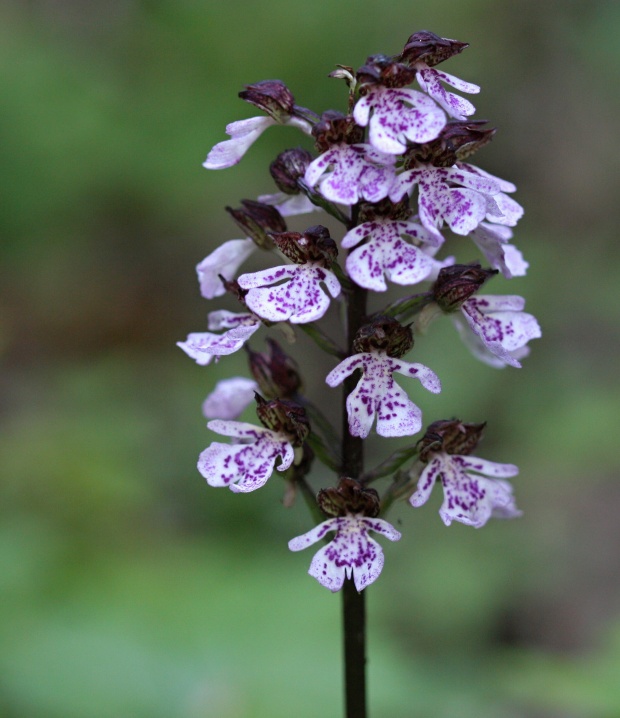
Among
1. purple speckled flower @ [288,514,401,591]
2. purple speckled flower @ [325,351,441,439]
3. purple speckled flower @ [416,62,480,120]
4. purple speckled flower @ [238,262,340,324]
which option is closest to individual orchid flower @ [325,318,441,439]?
purple speckled flower @ [325,351,441,439]

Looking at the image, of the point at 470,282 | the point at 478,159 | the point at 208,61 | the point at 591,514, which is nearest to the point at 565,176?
the point at 478,159

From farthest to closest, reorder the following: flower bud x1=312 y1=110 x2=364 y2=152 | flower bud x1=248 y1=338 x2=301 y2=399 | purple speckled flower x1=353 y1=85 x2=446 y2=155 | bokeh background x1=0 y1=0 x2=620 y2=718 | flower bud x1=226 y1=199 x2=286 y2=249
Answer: bokeh background x1=0 y1=0 x2=620 y2=718 → flower bud x1=248 y1=338 x2=301 y2=399 → flower bud x1=226 y1=199 x2=286 y2=249 → flower bud x1=312 y1=110 x2=364 y2=152 → purple speckled flower x1=353 y1=85 x2=446 y2=155

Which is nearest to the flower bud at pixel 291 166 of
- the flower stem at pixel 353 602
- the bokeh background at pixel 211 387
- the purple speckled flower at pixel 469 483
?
the flower stem at pixel 353 602

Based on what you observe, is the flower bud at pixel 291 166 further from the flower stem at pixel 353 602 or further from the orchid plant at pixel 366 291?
the flower stem at pixel 353 602

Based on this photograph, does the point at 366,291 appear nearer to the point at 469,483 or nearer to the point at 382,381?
the point at 382,381

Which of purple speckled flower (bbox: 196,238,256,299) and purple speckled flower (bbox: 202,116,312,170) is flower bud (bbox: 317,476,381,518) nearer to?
purple speckled flower (bbox: 196,238,256,299)
